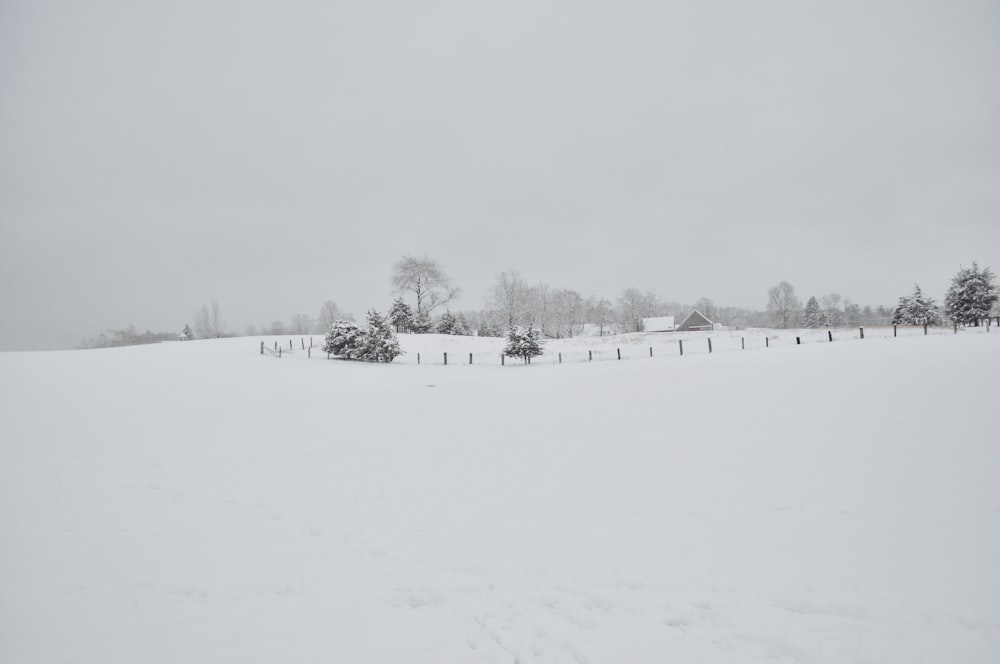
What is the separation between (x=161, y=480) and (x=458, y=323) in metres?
50.7

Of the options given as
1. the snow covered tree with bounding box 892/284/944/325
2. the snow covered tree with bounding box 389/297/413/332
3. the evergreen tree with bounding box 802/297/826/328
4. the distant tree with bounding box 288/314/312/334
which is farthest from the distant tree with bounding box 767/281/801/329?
the distant tree with bounding box 288/314/312/334

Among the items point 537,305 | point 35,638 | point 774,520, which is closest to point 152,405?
point 35,638

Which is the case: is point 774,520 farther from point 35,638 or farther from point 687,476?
point 35,638

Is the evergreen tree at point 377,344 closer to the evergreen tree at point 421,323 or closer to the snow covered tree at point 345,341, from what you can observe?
the snow covered tree at point 345,341

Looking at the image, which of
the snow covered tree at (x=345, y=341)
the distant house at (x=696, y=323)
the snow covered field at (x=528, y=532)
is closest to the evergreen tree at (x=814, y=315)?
the distant house at (x=696, y=323)

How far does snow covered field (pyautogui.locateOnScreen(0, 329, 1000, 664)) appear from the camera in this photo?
3627 millimetres

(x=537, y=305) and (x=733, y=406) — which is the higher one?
(x=537, y=305)

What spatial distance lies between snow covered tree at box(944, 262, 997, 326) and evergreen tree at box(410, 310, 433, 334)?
187 feet

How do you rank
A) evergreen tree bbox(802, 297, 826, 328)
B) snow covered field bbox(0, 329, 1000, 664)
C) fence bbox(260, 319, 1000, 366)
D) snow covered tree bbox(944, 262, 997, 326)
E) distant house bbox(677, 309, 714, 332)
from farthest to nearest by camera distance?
1. evergreen tree bbox(802, 297, 826, 328)
2. distant house bbox(677, 309, 714, 332)
3. snow covered tree bbox(944, 262, 997, 326)
4. fence bbox(260, 319, 1000, 366)
5. snow covered field bbox(0, 329, 1000, 664)

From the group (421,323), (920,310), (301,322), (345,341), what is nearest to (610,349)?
(345,341)

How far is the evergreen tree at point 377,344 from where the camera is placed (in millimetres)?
31484

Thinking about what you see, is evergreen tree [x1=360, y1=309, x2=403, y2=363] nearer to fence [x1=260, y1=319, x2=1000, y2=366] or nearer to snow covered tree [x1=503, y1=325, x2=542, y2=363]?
fence [x1=260, y1=319, x2=1000, y2=366]

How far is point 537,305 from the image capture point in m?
73.5

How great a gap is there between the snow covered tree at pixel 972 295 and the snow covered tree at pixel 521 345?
41.3 metres
